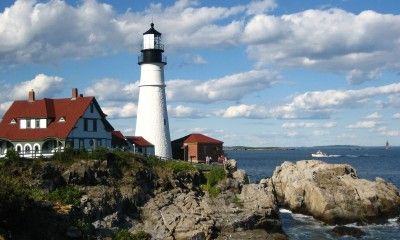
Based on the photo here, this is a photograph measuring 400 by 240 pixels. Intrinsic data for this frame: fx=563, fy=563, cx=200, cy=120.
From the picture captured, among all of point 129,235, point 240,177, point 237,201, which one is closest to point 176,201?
point 237,201

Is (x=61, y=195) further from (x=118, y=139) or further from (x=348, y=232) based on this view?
(x=348, y=232)

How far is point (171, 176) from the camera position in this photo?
38.1 m

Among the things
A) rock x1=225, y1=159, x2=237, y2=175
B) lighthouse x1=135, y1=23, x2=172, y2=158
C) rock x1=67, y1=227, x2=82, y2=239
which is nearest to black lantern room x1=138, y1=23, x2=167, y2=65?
lighthouse x1=135, y1=23, x2=172, y2=158

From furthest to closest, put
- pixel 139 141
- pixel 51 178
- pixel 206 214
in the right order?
pixel 139 141 < pixel 206 214 < pixel 51 178

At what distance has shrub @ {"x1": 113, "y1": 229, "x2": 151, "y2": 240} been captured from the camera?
97.4ft

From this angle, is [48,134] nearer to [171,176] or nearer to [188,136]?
[171,176]

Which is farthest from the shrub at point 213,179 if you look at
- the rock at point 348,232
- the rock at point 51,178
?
the rock at point 51,178

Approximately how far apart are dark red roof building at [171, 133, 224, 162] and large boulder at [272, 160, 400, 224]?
9768mm

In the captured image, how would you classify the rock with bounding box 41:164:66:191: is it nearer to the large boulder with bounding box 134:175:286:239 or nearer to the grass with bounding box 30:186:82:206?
the grass with bounding box 30:186:82:206

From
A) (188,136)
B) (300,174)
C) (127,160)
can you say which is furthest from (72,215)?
(188,136)

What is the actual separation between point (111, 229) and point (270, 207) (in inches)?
438

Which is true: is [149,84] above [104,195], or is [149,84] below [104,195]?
above

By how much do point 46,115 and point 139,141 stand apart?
875 cm

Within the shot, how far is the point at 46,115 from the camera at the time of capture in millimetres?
42875
